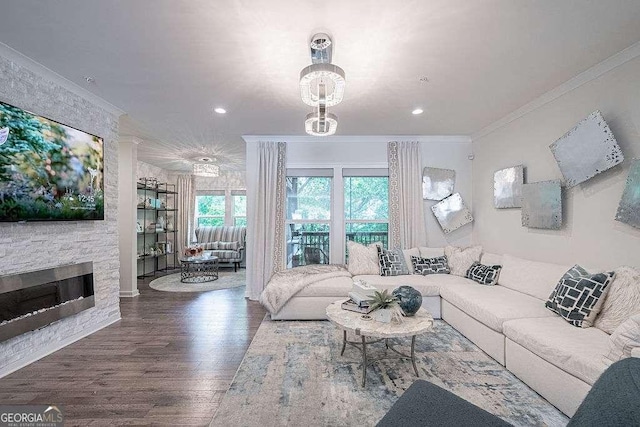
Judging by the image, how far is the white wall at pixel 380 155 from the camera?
4.70m

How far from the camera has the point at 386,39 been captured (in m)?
2.09

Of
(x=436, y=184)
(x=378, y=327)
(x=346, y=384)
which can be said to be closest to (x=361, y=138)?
(x=436, y=184)

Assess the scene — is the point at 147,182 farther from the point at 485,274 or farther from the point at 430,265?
the point at 485,274

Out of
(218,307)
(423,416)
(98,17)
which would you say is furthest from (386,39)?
(218,307)

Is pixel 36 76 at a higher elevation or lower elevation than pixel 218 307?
higher

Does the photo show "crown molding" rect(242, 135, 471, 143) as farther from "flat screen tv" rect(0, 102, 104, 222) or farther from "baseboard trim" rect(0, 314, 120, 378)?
"baseboard trim" rect(0, 314, 120, 378)

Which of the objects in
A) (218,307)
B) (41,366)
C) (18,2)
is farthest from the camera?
(218,307)

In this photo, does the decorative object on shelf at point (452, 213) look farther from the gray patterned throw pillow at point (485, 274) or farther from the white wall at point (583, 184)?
the gray patterned throw pillow at point (485, 274)

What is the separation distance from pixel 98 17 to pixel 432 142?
4340 millimetres

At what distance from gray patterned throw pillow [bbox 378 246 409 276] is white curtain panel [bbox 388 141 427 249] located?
1.67ft

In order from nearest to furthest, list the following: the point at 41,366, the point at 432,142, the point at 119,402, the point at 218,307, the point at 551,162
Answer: the point at 119,402 < the point at 41,366 < the point at 551,162 < the point at 218,307 < the point at 432,142

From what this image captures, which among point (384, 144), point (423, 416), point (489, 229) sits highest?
point (384, 144)

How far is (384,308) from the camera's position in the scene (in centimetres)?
241

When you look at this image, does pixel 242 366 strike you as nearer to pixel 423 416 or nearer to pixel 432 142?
pixel 423 416
